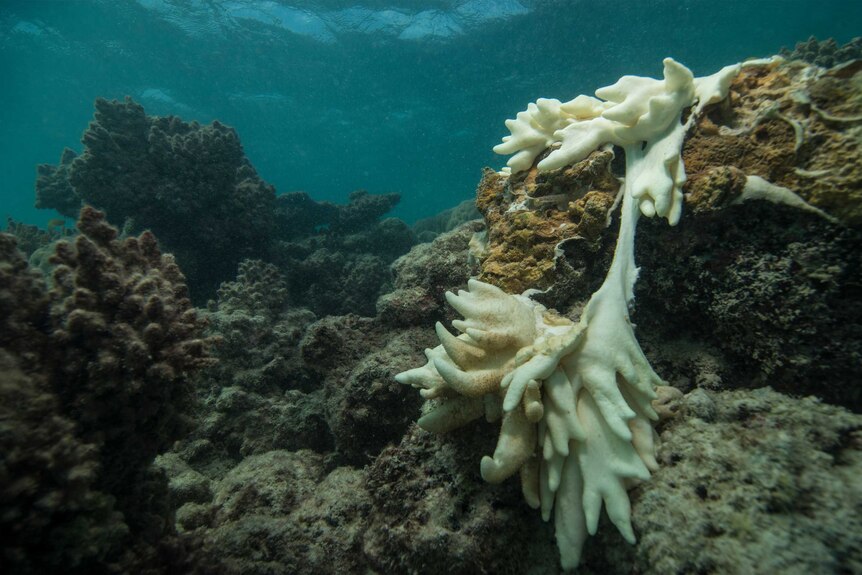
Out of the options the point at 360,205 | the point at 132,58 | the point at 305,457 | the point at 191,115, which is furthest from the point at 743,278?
the point at 191,115

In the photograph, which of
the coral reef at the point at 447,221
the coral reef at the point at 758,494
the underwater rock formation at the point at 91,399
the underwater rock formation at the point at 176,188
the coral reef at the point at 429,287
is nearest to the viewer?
the coral reef at the point at 758,494

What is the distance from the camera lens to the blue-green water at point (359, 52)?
77.7 feet

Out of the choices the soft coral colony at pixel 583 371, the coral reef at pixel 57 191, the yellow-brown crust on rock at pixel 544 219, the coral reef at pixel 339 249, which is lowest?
the soft coral colony at pixel 583 371

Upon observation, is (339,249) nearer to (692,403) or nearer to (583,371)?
(583,371)

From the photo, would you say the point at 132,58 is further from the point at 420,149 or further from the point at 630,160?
the point at 630,160

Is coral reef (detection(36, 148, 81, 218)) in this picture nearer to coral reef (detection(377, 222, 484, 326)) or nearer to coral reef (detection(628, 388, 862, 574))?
coral reef (detection(377, 222, 484, 326))

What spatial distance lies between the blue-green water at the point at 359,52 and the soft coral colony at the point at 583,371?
84.7 feet

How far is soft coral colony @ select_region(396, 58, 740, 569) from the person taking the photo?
1.71 metres

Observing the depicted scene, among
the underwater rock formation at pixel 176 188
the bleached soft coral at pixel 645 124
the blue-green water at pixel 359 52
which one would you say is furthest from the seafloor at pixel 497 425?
the blue-green water at pixel 359 52

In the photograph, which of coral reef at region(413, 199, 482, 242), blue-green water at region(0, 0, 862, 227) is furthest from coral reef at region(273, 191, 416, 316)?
blue-green water at region(0, 0, 862, 227)

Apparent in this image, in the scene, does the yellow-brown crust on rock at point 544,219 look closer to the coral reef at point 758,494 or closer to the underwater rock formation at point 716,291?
the underwater rock formation at point 716,291

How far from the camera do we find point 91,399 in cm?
199

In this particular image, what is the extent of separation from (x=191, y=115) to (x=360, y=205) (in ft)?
129

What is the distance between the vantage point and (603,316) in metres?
2.08
